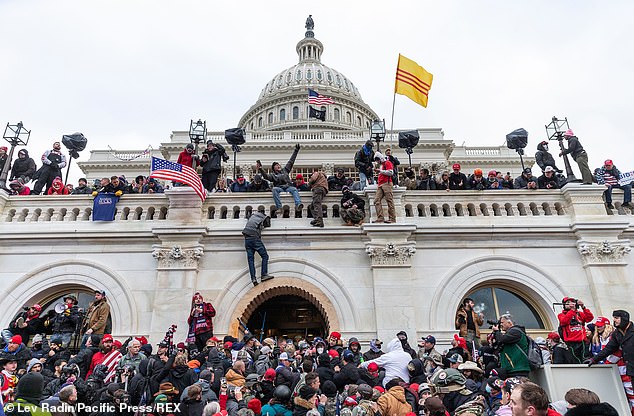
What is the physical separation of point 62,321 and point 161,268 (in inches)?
108

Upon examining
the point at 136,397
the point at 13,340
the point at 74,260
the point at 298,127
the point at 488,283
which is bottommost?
the point at 136,397

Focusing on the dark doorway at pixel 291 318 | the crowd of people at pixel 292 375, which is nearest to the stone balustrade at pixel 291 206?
the dark doorway at pixel 291 318

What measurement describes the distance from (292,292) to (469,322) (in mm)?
4953

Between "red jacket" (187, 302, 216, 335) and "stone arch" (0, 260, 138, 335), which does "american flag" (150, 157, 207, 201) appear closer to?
"stone arch" (0, 260, 138, 335)

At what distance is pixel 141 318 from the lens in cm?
1183

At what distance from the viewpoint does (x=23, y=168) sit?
587 inches

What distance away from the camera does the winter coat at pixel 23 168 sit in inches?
582

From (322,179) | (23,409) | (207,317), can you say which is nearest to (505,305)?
(322,179)

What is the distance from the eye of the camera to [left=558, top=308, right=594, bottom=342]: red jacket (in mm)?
8789

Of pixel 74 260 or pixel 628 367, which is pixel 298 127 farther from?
A: pixel 628 367

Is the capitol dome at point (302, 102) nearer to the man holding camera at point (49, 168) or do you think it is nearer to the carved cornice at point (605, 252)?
the man holding camera at point (49, 168)

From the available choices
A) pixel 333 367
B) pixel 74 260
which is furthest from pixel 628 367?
pixel 74 260

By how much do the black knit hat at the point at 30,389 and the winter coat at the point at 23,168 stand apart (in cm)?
1233

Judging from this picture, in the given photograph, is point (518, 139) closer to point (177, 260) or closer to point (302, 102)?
point (177, 260)
